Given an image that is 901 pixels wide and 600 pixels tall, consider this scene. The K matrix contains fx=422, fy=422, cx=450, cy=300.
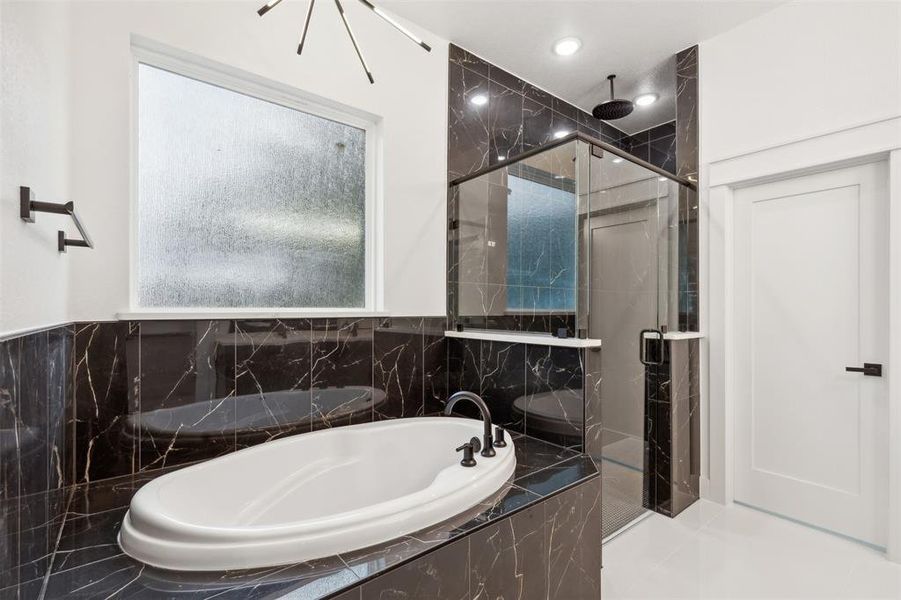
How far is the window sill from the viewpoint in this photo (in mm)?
1725

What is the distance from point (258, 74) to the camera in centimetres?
203

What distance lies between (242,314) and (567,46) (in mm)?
2601

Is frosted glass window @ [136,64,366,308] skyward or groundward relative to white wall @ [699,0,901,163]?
groundward

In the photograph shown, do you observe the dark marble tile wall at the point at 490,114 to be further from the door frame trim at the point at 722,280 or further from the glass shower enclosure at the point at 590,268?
the door frame trim at the point at 722,280

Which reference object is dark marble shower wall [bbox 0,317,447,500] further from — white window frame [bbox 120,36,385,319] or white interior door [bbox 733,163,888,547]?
white interior door [bbox 733,163,888,547]

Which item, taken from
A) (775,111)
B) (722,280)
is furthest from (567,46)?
(722,280)

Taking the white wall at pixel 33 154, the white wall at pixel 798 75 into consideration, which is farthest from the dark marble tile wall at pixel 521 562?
the white wall at pixel 798 75

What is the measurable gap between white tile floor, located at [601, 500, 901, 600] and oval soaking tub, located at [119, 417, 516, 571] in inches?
38.3

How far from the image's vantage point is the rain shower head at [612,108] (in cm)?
320

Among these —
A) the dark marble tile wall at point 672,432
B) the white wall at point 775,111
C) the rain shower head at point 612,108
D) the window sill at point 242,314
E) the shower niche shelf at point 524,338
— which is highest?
the rain shower head at point 612,108

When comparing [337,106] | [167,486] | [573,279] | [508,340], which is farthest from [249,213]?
[573,279]

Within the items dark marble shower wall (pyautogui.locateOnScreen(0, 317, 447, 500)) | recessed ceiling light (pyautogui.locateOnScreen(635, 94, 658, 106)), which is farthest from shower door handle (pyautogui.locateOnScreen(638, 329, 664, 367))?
recessed ceiling light (pyautogui.locateOnScreen(635, 94, 658, 106))

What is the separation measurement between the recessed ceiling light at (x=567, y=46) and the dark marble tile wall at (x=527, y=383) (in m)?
2.01

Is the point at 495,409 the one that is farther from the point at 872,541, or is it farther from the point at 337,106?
the point at 872,541
